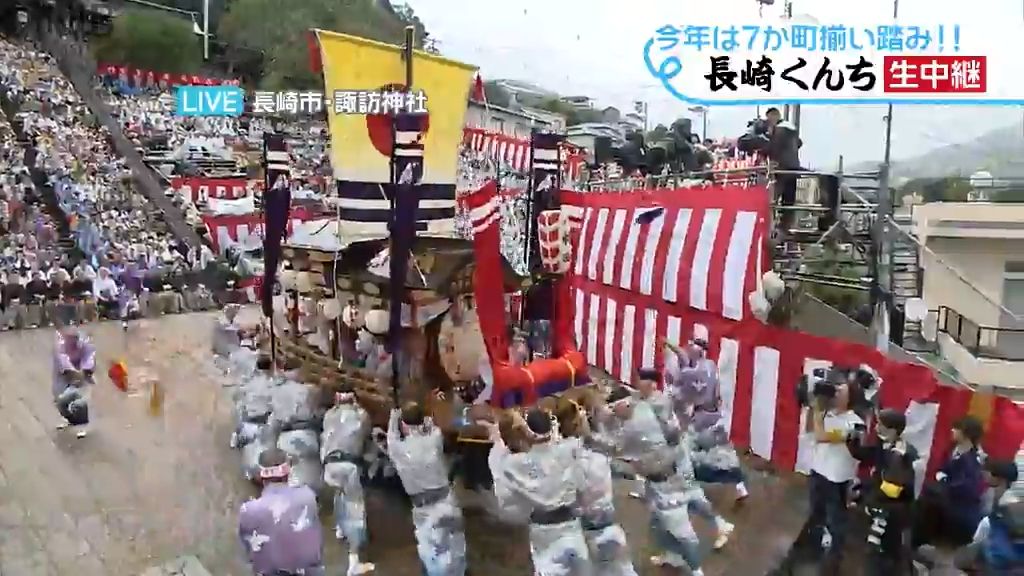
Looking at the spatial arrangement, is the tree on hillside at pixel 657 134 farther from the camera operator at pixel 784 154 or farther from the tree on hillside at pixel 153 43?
the tree on hillside at pixel 153 43

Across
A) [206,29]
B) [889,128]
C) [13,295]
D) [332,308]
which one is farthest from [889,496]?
[13,295]

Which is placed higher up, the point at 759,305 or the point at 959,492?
the point at 759,305

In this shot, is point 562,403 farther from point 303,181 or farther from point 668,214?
point 303,181

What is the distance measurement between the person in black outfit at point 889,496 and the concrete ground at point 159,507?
33.5 inches

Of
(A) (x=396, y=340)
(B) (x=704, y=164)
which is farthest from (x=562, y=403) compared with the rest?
(B) (x=704, y=164)

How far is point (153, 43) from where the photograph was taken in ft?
31.7

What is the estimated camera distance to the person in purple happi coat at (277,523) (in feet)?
13.5

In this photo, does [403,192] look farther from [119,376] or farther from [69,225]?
[69,225]

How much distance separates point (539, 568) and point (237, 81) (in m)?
5.45

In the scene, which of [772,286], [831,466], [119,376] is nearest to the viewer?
[831,466]

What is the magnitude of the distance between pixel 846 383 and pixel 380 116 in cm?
341

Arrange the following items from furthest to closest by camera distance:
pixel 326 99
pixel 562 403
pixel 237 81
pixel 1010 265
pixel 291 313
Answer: pixel 237 81 < pixel 291 313 < pixel 1010 265 < pixel 326 99 < pixel 562 403

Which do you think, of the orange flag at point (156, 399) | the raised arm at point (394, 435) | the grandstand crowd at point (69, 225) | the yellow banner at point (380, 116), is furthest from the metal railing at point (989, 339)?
the grandstand crowd at point (69, 225)

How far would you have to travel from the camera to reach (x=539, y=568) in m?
4.38
